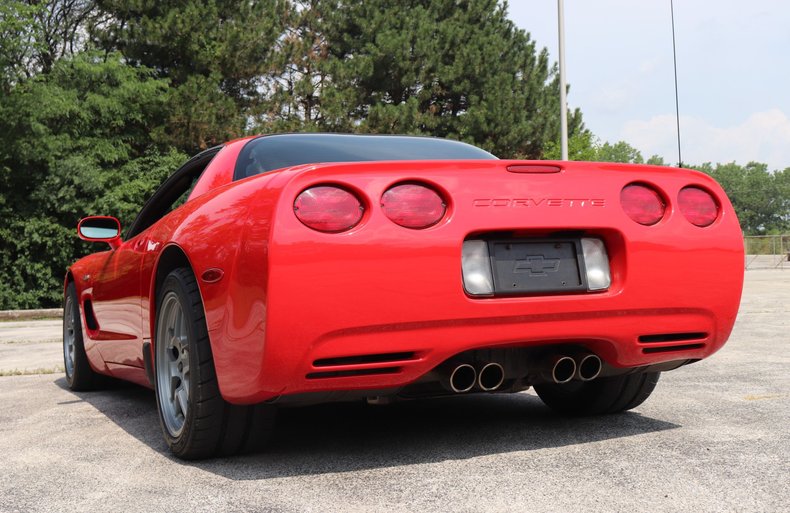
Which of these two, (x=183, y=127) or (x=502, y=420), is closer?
(x=502, y=420)

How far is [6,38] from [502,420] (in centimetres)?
2207

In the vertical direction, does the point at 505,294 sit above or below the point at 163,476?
above

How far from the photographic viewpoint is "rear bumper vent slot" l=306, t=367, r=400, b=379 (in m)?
3.01

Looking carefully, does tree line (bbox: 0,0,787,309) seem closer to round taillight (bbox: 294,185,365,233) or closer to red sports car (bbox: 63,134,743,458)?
red sports car (bbox: 63,134,743,458)

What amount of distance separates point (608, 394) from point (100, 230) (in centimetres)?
300

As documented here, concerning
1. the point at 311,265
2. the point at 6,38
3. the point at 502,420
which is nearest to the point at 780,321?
the point at 502,420

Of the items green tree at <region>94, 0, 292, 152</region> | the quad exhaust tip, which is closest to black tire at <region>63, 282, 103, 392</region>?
the quad exhaust tip

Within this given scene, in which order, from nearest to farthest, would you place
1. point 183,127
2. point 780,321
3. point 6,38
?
point 780,321, point 6,38, point 183,127

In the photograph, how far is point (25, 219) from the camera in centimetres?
2428

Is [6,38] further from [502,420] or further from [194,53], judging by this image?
[502,420]

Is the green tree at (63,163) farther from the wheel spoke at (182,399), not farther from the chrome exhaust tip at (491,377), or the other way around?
the chrome exhaust tip at (491,377)

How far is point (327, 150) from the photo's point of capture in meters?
3.96

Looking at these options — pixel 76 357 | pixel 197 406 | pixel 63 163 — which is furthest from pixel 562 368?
pixel 63 163

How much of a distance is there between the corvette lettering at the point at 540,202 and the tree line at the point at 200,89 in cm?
2231
